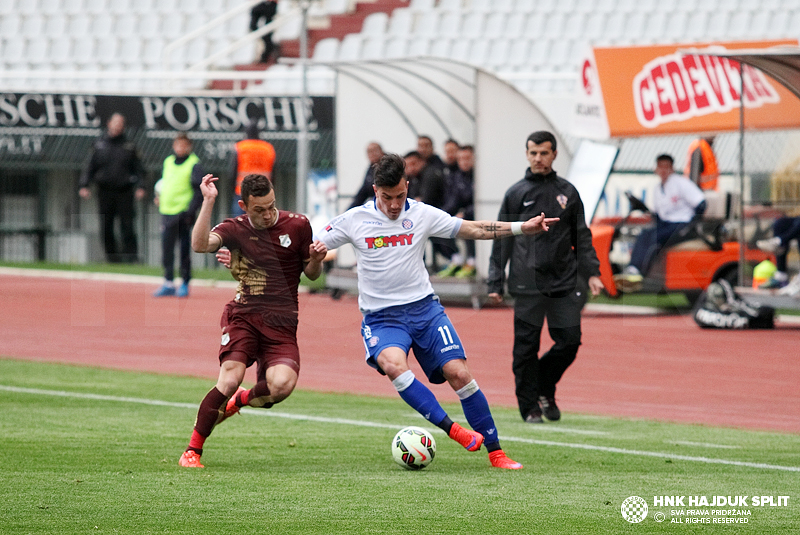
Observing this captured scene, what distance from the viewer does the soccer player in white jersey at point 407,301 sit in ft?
23.7

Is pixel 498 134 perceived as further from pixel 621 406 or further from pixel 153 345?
pixel 621 406

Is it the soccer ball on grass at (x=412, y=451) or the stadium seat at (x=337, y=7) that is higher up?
the stadium seat at (x=337, y=7)

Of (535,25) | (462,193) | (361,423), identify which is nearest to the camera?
(361,423)

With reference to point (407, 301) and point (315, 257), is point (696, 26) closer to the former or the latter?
point (407, 301)

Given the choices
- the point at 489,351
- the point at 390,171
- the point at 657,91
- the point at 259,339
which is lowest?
the point at 489,351

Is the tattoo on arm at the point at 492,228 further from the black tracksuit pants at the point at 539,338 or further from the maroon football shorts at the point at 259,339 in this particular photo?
the black tracksuit pants at the point at 539,338

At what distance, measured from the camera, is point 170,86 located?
2505cm

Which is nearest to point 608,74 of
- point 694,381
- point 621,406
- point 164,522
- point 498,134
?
point 498,134

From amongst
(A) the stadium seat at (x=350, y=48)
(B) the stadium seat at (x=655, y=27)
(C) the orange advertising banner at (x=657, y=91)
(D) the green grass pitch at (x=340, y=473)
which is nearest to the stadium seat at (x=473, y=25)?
(A) the stadium seat at (x=350, y=48)

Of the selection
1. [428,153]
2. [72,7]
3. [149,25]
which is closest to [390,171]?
[428,153]

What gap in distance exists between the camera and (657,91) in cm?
1720

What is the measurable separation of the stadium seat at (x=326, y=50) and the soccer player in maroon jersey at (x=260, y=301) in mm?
20634

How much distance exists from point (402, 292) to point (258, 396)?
3.61 feet

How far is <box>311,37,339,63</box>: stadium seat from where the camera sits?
2750 centimetres
